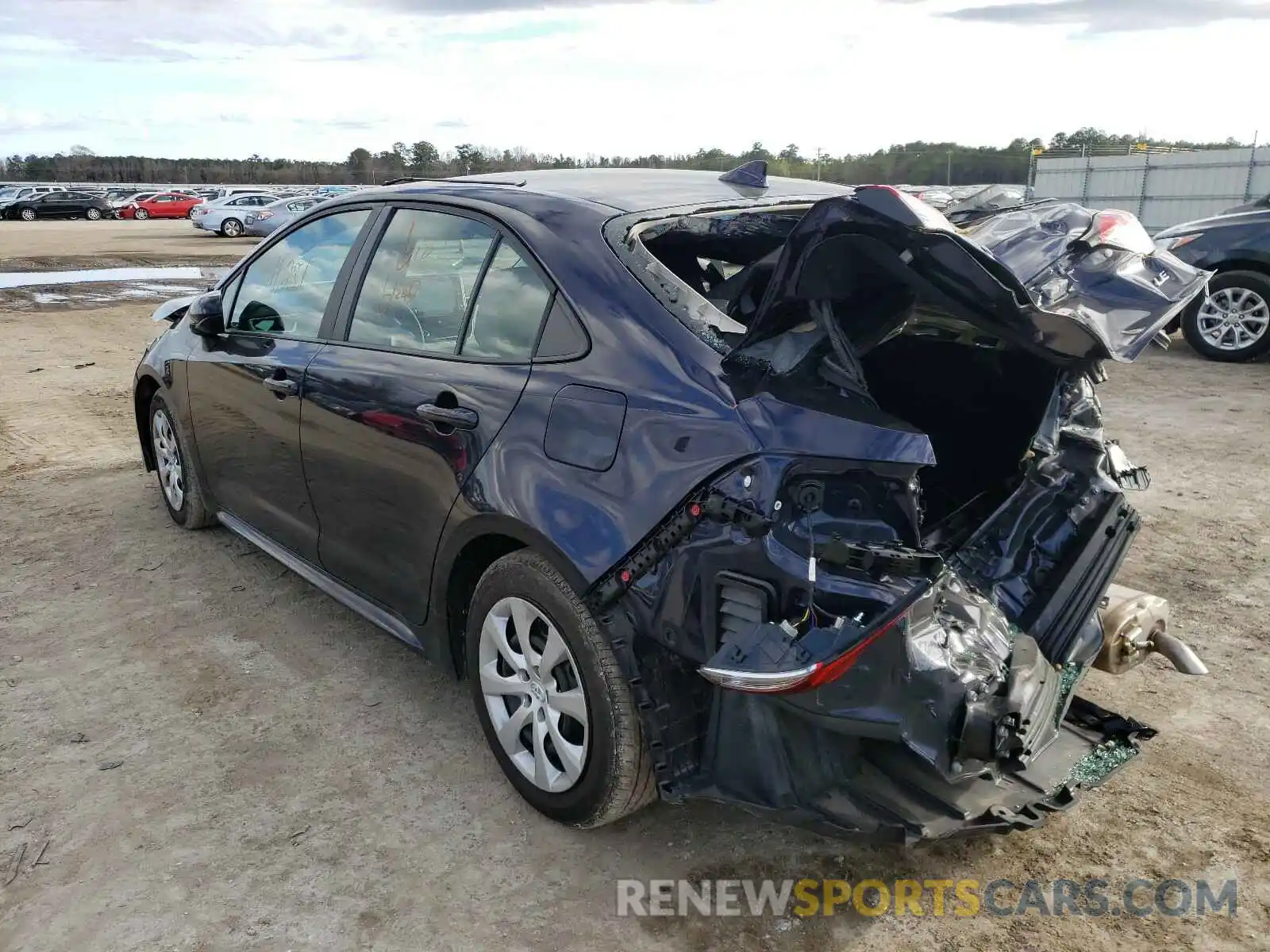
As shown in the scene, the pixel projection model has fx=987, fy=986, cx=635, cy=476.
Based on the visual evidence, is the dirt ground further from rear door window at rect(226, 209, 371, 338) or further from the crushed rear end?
rear door window at rect(226, 209, 371, 338)

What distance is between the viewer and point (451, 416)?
297 cm

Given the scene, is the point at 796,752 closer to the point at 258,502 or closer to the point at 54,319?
the point at 258,502

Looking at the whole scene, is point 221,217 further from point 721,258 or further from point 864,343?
point 864,343

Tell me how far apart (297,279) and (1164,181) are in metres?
18.8

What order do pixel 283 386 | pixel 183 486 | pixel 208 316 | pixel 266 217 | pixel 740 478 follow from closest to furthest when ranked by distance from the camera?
pixel 740 478 < pixel 283 386 < pixel 208 316 < pixel 183 486 < pixel 266 217

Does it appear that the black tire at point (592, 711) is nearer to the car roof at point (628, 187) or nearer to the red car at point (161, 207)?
the car roof at point (628, 187)

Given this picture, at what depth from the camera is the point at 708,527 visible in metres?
2.38

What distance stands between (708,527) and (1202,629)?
273cm

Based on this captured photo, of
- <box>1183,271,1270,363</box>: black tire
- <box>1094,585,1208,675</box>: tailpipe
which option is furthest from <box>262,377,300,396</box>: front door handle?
<box>1183,271,1270,363</box>: black tire

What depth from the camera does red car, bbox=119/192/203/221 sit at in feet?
146

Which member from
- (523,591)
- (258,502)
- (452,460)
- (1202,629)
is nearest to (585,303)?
(452,460)

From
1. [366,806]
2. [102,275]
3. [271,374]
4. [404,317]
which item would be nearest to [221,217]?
[102,275]

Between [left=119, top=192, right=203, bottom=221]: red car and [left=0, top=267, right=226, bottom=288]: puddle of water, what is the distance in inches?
1079

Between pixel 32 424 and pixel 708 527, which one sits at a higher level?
pixel 708 527
